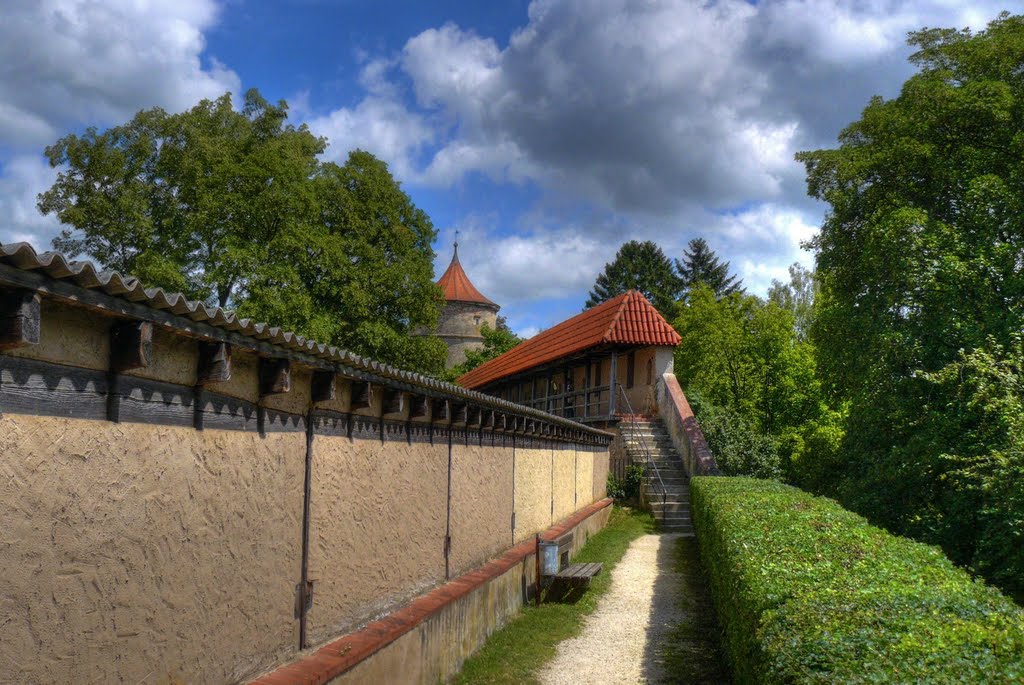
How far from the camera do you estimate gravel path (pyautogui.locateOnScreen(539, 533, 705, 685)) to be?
8.40 m

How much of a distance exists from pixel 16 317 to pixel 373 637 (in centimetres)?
388

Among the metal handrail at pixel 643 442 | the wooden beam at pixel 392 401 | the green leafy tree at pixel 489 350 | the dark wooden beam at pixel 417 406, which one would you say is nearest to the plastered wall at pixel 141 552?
the wooden beam at pixel 392 401

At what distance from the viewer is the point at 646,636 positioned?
33.0 feet

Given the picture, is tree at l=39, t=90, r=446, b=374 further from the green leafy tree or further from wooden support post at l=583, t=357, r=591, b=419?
the green leafy tree

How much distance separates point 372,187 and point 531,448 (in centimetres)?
2132

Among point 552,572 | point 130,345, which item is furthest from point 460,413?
point 130,345

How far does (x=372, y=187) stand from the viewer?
32.1 meters

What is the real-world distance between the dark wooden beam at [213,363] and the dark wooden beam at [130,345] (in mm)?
579

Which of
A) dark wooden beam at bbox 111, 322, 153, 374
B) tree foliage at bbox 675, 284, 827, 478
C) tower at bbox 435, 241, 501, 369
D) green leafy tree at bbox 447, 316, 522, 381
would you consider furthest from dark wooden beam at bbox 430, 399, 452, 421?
tower at bbox 435, 241, 501, 369

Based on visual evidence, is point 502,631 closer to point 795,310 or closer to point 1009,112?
point 1009,112

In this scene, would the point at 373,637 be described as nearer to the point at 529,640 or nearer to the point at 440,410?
the point at 440,410

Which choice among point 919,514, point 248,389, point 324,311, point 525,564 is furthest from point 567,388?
point 248,389

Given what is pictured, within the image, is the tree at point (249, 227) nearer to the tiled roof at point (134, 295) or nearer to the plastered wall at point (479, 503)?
the plastered wall at point (479, 503)

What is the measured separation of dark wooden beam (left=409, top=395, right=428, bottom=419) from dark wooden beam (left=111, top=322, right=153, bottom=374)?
394 cm
